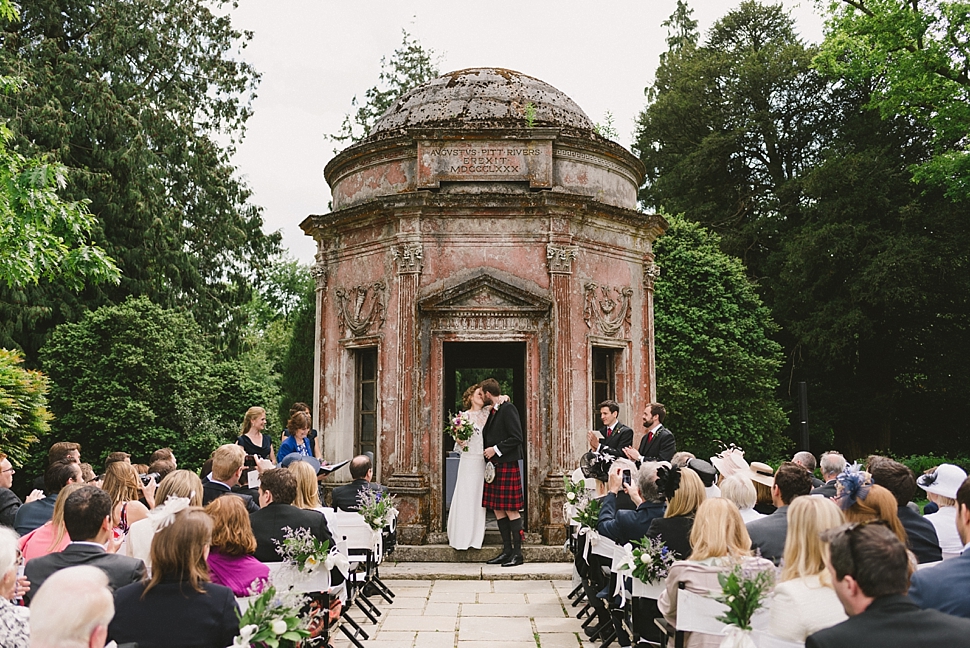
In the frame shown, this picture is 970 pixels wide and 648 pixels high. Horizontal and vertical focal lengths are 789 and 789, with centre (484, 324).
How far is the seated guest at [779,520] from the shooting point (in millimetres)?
4645

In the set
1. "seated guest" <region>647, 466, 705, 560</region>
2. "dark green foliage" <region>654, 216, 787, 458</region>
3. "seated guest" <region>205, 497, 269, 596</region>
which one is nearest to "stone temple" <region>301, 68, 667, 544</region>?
"seated guest" <region>647, 466, 705, 560</region>

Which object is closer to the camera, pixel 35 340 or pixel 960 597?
pixel 960 597

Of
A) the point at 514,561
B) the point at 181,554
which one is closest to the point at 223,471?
the point at 181,554

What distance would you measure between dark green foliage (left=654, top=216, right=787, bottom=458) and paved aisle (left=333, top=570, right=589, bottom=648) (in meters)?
12.6

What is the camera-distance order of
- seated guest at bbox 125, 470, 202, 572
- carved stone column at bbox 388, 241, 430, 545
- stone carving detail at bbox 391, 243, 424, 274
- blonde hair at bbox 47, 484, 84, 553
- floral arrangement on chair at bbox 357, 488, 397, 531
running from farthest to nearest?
stone carving detail at bbox 391, 243, 424, 274 < carved stone column at bbox 388, 241, 430, 545 < floral arrangement on chair at bbox 357, 488, 397, 531 < seated guest at bbox 125, 470, 202, 572 < blonde hair at bbox 47, 484, 84, 553

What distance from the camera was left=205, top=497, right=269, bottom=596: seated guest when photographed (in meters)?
4.36

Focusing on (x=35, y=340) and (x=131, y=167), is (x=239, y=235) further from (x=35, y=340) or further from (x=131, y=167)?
(x=35, y=340)

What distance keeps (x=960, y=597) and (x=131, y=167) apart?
75.1 ft

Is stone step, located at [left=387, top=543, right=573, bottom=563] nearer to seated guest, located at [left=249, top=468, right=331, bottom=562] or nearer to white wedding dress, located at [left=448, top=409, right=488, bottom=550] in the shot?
white wedding dress, located at [left=448, top=409, right=488, bottom=550]

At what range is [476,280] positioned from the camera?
1096 centimetres

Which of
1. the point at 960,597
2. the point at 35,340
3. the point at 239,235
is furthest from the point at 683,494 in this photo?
the point at 239,235

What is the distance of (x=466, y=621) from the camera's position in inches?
296

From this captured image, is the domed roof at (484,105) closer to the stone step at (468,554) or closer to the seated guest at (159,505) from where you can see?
the stone step at (468,554)

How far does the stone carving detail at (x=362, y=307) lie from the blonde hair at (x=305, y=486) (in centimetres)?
543
